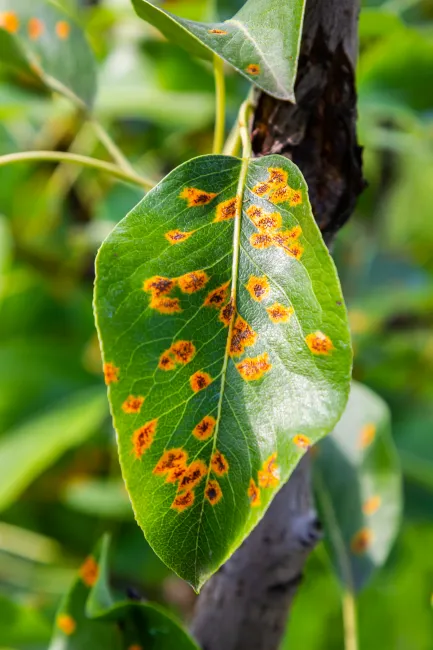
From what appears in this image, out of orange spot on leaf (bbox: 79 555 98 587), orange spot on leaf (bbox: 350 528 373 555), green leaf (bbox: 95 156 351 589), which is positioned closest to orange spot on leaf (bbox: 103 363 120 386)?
green leaf (bbox: 95 156 351 589)

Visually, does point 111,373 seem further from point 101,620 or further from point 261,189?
point 101,620

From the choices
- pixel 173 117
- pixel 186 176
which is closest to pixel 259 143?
pixel 186 176

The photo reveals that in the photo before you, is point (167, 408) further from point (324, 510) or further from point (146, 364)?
point (324, 510)

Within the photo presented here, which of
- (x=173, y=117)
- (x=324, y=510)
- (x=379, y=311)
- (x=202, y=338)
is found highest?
(x=202, y=338)

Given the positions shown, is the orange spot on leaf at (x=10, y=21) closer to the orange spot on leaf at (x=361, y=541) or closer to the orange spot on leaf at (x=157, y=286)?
the orange spot on leaf at (x=157, y=286)

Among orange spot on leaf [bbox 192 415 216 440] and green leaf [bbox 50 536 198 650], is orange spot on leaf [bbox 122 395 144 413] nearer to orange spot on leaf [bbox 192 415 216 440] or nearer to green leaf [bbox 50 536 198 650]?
orange spot on leaf [bbox 192 415 216 440]

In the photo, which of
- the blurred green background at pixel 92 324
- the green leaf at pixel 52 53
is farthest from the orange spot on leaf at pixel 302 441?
the blurred green background at pixel 92 324
